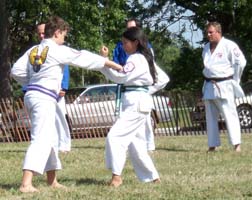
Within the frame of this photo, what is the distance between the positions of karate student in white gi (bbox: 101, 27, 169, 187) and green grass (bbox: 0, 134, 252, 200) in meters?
0.21

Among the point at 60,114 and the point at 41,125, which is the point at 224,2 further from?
the point at 41,125

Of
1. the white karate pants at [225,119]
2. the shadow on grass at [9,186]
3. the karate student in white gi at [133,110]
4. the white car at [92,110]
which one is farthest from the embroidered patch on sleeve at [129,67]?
the white car at [92,110]

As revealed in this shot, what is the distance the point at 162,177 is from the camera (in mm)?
8227

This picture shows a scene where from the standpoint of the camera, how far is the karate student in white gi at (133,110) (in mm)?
7469

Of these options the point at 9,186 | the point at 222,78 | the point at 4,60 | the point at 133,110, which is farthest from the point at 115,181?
the point at 4,60

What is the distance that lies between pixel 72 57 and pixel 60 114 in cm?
393

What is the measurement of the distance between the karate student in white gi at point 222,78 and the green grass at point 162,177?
306mm

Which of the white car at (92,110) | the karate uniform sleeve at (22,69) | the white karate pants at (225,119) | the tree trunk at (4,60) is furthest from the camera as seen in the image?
the tree trunk at (4,60)

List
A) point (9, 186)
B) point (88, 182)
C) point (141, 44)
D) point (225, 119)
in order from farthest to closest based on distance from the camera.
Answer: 1. point (225, 119)
2. point (88, 182)
3. point (9, 186)
4. point (141, 44)

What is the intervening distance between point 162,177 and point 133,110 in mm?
1078

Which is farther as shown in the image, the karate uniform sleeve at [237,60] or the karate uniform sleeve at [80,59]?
the karate uniform sleeve at [237,60]

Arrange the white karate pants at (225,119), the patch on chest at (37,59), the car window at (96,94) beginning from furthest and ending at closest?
1. the car window at (96,94)
2. the white karate pants at (225,119)
3. the patch on chest at (37,59)

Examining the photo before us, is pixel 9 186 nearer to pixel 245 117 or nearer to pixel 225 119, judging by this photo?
Answer: pixel 225 119

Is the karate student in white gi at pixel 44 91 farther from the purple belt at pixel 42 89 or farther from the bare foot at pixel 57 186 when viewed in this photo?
the bare foot at pixel 57 186
